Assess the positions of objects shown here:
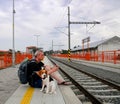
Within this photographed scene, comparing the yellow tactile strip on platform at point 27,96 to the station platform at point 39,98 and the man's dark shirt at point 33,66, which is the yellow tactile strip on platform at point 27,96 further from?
the man's dark shirt at point 33,66

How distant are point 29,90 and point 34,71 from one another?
0.69m

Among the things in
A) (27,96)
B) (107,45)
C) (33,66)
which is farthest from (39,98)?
(107,45)

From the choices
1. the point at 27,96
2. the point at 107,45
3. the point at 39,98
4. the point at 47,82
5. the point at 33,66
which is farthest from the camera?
the point at 107,45

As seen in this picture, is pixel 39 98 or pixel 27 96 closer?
pixel 39 98

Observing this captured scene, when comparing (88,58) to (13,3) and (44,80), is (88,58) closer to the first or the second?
(13,3)

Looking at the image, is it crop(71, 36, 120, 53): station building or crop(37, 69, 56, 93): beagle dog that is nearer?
crop(37, 69, 56, 93): beagle dog

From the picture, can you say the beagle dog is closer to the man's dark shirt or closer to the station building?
the man's dark shirt

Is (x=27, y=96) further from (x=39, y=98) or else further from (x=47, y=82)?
(x=47, y=82)

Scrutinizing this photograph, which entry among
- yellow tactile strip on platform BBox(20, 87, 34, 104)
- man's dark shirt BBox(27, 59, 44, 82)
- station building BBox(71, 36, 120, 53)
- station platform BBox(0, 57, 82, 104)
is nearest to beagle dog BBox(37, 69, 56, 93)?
station platform BBox(0, 57, 82, 104)

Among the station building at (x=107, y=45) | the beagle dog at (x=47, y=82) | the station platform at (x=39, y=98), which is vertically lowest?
the station platform at (x=39, y=98)

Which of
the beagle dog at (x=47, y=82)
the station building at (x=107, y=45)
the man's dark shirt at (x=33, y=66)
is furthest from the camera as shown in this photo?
the station building at (x=107, y=45)

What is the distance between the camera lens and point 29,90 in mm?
10391

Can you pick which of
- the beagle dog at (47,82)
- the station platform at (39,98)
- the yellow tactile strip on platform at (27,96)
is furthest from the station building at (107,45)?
the station platform at (39,98)

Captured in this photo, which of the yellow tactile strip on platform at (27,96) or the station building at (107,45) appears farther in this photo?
the station building at (107,45)
